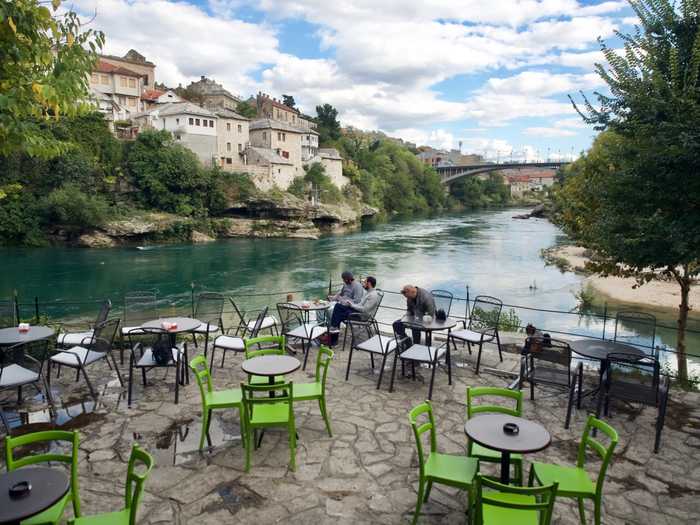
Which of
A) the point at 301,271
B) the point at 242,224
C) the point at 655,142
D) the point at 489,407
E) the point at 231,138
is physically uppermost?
the point at 231,138

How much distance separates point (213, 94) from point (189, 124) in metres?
28.6

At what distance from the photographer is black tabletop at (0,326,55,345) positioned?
6.80 meters

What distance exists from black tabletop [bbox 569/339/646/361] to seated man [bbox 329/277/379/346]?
3353 mm

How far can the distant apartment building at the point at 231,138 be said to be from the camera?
57.7m

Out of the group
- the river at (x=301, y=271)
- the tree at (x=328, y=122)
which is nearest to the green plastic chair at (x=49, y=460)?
the river at (x=301, y=271)

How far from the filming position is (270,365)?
5926mm

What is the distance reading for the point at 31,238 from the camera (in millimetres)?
39594

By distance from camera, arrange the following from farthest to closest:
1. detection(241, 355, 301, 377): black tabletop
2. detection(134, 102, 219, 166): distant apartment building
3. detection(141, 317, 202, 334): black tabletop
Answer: detection(134, 102, 219, 166): distant apartment building, detection(141, 317, 202, 334): black tabletop, detection(241, 355, 301, 377): black tabletop

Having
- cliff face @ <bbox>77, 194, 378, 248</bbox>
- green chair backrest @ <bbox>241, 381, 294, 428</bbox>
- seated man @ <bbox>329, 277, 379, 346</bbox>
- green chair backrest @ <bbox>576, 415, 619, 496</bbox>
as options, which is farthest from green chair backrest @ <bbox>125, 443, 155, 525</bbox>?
cliff face @ <bbox>77, 194, 378, 248</bbox>

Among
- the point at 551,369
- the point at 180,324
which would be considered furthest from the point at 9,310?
the point at 551,369

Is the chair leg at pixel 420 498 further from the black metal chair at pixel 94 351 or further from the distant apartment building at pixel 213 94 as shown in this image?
the distant apartment building at pixel 213 94

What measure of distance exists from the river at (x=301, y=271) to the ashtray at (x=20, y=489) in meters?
14.3

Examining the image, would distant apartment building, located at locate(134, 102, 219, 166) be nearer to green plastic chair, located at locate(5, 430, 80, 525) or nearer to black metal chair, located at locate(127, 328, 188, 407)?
black metal chair, located at locate(127, 328, 188, 407)

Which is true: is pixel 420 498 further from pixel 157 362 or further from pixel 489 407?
pixel 157 362
